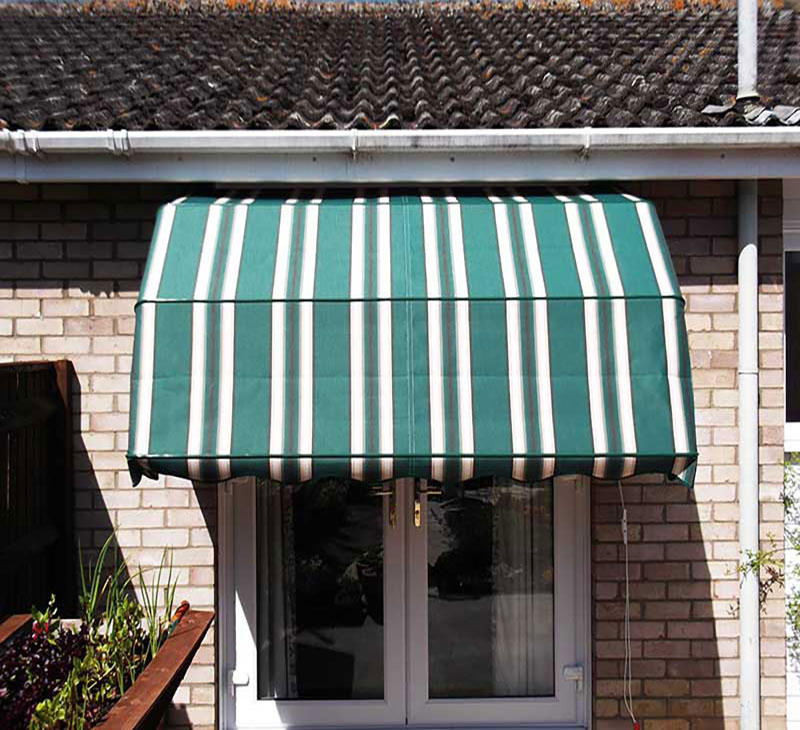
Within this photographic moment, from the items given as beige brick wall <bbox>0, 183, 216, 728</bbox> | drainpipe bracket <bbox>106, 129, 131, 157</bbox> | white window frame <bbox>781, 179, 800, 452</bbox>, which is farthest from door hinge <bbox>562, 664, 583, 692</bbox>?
drainpipe bracket <bbox>106, 129, 131, 157</bbox>

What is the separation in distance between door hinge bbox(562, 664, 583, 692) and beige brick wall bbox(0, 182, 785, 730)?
0.23 metres

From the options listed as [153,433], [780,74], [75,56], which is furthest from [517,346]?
[75,56]

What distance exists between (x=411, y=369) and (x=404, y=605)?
2439 mm

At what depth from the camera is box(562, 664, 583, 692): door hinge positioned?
6.38 m

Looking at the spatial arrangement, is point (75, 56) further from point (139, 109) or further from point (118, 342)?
point (118, 342)

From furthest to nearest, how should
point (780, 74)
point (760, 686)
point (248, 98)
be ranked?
Answer: point (780, 74) → point (248, 98) → point (760, 686)

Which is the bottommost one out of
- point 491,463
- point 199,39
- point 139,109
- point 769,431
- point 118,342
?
point 491,463

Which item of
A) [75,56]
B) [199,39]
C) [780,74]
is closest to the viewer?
[780,74]

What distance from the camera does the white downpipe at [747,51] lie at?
6051 mm

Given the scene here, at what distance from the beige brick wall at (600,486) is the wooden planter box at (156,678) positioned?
103cm

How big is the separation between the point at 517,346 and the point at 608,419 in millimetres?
730

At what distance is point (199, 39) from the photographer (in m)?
9.27

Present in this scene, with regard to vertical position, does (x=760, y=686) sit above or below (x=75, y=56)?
below

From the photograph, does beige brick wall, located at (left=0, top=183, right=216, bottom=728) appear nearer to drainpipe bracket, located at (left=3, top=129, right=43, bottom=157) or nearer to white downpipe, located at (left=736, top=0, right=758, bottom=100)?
drainpipe bracket, located at (left=3, top=129, right=43, bottom=157)
